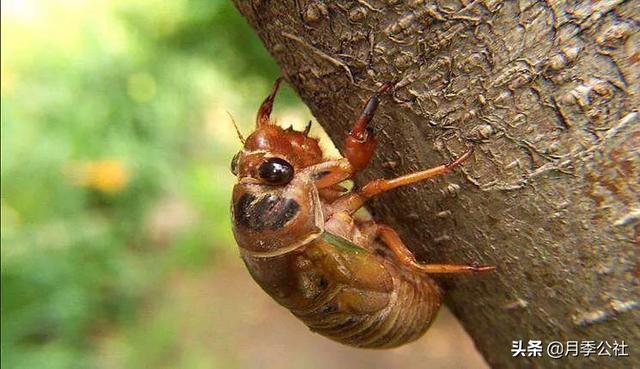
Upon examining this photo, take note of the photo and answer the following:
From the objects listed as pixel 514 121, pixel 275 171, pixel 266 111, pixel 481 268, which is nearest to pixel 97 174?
pixel 266 111

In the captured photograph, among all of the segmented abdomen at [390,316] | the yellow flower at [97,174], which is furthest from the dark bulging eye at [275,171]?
the yellow flower at [97,174]

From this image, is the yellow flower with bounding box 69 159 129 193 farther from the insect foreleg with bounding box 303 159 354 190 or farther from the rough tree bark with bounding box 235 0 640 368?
the rough tree bark with bounding box 235 0 640 368

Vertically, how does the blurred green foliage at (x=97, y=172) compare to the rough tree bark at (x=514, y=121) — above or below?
above

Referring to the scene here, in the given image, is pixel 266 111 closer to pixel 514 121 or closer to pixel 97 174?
pixel 514 121

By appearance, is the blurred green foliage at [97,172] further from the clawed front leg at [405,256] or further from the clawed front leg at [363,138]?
the clawed front leg at [363,138]

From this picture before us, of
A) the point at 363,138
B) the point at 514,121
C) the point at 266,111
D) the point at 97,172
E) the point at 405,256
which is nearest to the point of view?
the point at 514,121

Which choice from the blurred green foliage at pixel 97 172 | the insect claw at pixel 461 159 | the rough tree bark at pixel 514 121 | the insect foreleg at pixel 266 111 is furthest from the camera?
the blurred green foliage at pixel 97 172
